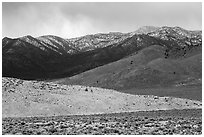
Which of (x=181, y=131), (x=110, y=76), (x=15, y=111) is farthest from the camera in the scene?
(x=110, y=76)

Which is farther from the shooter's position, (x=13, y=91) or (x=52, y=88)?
(x=52, y=88)

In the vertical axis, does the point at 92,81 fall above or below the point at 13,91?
above

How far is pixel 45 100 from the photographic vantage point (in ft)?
198

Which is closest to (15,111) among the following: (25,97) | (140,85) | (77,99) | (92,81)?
(25,97)

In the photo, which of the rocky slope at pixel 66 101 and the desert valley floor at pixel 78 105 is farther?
the rocky slope at pixel 66 101

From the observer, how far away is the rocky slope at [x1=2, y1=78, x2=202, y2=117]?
2219 inches

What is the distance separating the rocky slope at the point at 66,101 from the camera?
56.4m

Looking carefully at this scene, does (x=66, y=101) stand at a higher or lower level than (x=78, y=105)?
higher

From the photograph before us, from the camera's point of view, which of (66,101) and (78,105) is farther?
(66,101)

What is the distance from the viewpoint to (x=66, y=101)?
61.8m

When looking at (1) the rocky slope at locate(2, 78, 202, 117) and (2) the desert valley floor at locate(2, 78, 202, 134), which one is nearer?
(2) the desert valley floor at locate(2, 78, 202, 134)

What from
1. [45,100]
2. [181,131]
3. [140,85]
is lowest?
[181,131]

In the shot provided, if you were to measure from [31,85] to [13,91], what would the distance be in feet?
19.9

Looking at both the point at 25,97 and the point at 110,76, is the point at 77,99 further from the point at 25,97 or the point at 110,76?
the point at 110,76
